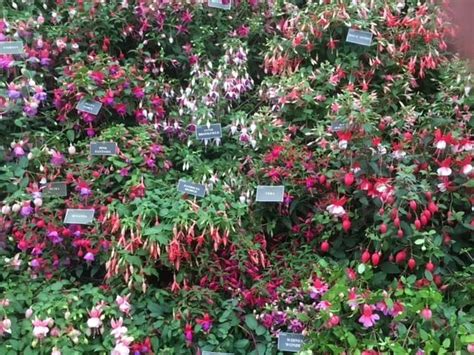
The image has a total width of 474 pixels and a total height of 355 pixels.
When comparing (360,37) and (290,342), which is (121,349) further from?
(360,37)

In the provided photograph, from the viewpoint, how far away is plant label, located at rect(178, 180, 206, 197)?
2.56m

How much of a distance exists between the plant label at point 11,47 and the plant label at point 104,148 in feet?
2.84

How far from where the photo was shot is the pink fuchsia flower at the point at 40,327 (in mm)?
2107

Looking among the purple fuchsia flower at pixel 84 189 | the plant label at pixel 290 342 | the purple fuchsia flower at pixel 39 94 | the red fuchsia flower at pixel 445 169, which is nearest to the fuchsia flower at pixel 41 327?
the purple fuchsia flower at pixel 84 189

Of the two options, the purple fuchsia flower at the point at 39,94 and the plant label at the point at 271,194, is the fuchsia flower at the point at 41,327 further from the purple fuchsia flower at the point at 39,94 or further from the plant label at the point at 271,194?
the purple fuchsia flower at the point at 39,94

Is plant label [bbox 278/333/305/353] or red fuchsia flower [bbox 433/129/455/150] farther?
red fuchsia flower [bbox 433/129/455/150]

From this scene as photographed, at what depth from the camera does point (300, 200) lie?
8.73 feet

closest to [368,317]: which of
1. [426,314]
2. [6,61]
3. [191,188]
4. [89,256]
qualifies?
[426,314]

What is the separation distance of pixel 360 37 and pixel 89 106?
167cm

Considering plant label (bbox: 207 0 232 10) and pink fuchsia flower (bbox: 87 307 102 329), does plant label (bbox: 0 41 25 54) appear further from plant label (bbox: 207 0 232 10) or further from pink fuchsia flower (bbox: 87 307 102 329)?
pink fuchsia flower (bbox: 87 307 102 329)

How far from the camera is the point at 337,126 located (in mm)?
2514

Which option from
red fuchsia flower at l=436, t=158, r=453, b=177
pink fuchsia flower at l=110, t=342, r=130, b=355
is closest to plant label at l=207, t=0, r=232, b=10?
red fuchsia flower at l=436, t=158, r=453, b=177

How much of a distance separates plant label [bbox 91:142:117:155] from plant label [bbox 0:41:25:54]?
2.84 feet

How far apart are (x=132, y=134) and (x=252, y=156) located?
709 millimetres
